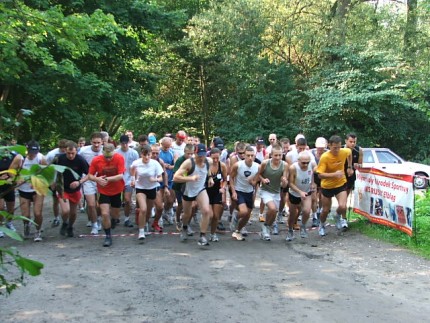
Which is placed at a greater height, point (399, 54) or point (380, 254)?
point (399, 54)

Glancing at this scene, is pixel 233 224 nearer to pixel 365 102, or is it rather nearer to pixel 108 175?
pixel 108 175

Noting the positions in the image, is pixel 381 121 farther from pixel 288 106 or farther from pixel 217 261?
pixel 217 261

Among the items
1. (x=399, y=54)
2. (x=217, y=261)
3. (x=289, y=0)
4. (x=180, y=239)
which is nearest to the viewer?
(x=217, y=261)

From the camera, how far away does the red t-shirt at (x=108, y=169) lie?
859 centimetres

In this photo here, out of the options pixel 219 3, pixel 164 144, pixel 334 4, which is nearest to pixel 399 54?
pixel 334 4

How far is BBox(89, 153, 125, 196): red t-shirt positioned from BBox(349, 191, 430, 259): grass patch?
192 inches

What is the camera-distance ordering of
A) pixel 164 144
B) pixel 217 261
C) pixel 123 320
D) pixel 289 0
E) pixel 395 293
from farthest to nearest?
pixel 289 0
pixel 164 144
pixel 217 261
pixel 395 293
pixel 123 320

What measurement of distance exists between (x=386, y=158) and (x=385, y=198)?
913 centimetres

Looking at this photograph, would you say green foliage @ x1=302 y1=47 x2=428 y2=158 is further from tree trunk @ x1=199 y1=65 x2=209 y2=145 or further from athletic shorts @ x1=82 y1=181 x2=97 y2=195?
athletic shorts @ x1=82 y1=181 x2=97 y2=195

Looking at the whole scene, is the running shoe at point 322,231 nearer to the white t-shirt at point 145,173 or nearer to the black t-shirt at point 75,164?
the white t-shirt at point 145,173

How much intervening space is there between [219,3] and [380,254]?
2060 centimetres

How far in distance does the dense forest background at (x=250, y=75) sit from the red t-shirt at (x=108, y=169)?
8907 mm

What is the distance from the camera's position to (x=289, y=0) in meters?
24.8

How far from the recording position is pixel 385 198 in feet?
29.7
